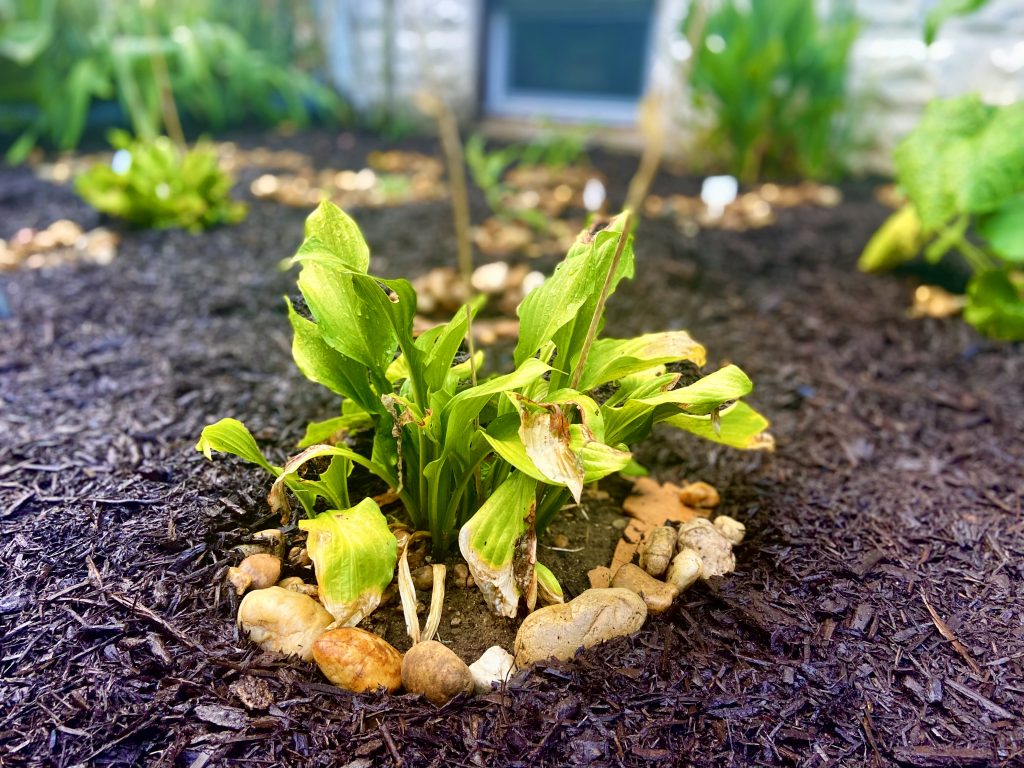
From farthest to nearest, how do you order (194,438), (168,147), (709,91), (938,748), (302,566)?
1. (709,91)
2. (168,147)
3. (194,438)
4. (302,566)
5. (938,748)

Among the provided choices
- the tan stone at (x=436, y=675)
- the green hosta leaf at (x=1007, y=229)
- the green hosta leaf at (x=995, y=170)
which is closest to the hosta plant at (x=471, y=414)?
the tan stone at (x=436, y=675)

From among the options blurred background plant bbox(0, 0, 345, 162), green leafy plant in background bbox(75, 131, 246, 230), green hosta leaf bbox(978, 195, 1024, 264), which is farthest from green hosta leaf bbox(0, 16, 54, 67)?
green hosta leaf bbox(978, 195, 1024, 264)

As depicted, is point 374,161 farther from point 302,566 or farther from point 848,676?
point 848,676

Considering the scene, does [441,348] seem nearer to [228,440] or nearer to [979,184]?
[228,440]

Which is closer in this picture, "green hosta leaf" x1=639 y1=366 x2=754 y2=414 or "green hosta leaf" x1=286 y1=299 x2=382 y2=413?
"green hosta leaf" x1=639 y1=366 x2=754 y2=414

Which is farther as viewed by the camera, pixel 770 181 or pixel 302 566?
pixel 770 181

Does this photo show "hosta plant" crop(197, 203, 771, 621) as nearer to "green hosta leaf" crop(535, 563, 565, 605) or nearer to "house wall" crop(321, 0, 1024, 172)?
"green hosta leaf" crop(535, 563, 565, 605)

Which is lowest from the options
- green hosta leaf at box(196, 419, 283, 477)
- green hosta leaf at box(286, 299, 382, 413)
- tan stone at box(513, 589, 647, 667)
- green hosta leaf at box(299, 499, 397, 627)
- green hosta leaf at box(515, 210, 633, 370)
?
tan stone at box(513, 589, 647, 667)

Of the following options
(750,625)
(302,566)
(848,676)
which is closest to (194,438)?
(302,566)

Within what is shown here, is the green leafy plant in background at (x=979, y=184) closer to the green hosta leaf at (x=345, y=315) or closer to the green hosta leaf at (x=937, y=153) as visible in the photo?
the green hosta leaf at (x=937, y=153)
